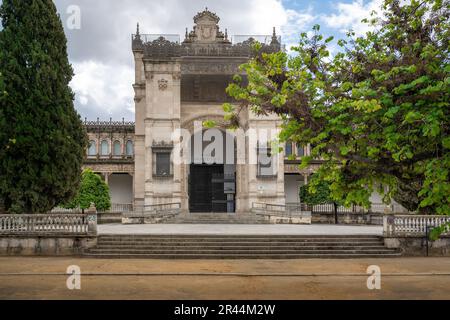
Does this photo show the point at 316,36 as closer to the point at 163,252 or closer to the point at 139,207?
the point at 163,252

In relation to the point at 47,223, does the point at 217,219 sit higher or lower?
lower

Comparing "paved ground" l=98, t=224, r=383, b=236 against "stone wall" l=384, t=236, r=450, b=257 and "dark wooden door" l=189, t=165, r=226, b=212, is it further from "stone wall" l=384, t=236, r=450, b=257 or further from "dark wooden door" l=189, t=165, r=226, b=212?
"dark wooden door" l=189, t=165, r=226, b=212

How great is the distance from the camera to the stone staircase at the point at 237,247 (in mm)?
Answer: 18875

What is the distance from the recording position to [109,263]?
55.6 feet

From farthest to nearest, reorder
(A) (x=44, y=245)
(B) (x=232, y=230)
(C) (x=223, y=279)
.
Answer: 1. (B) (x=232, y=230)
2. (A) (x=44, y=245)
3. (C) (x=223, y=279)

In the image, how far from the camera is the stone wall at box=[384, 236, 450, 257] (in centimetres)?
2036

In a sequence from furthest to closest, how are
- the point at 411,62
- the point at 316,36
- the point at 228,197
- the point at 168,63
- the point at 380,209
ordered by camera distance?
the point at 380,209
the point at 228,197
the point at 168,63
the point at 316,36
the point at 411,62

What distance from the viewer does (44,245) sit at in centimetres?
1981

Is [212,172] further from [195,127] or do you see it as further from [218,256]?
[218,256]

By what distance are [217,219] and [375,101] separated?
2467cm

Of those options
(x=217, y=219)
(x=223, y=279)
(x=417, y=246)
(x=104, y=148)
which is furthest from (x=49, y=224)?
(x=104, y=148)

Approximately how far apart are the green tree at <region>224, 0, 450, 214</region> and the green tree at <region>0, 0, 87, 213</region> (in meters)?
14.1
